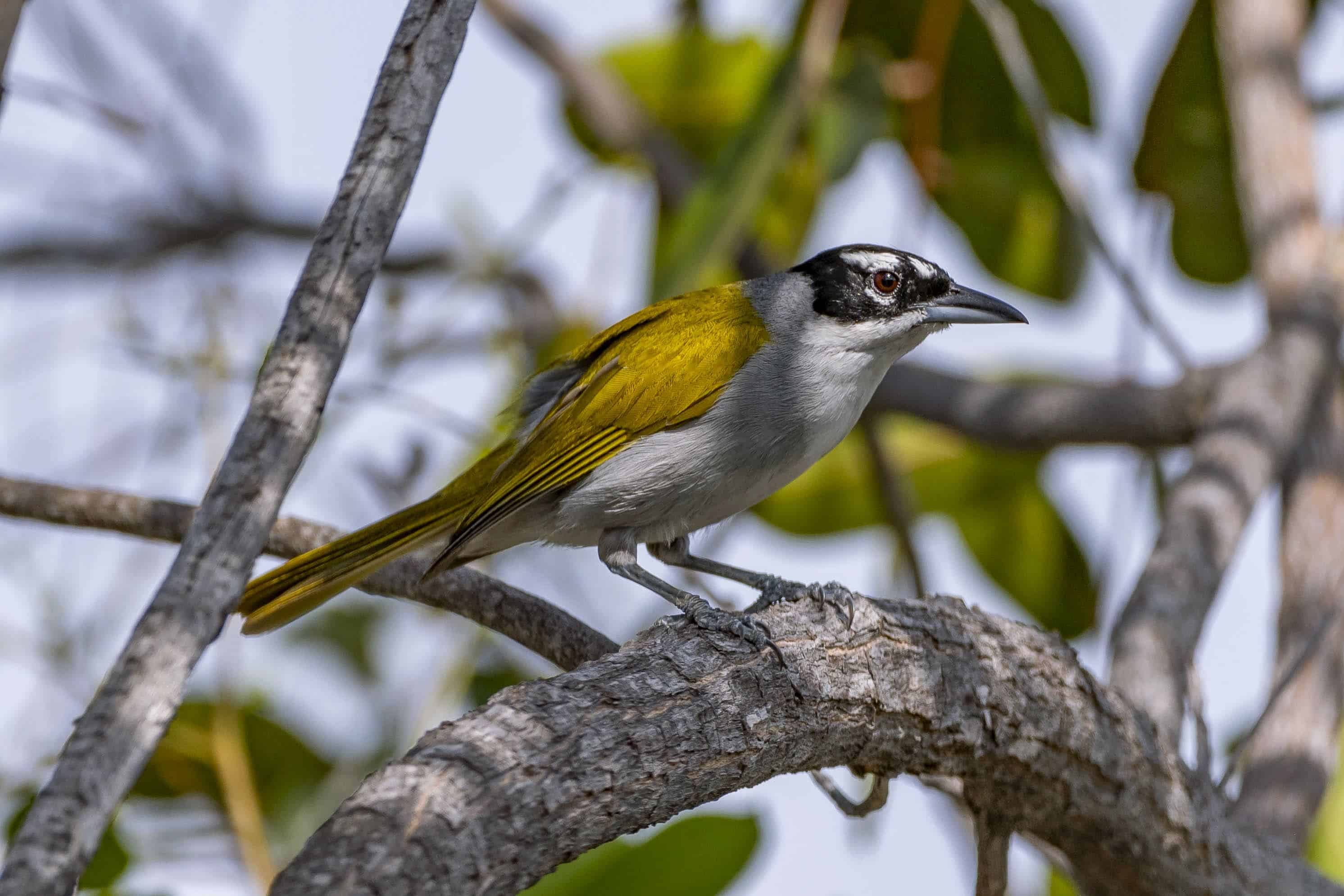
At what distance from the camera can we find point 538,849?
1.70 m

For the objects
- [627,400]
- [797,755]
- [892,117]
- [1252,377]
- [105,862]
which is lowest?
[797,755]

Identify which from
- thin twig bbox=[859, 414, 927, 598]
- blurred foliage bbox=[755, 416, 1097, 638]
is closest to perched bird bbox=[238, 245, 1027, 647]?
thin twig bbox=[859, 414, 927, 598]

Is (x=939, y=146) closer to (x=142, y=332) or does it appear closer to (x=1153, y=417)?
(x=1153, y=417)

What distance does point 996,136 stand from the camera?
5.07m

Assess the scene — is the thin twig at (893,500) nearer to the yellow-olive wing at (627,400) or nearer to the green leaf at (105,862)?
the yellow-olive wing at (627,400)

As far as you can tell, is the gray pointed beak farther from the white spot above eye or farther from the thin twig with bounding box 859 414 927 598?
the thin twig with bounding box 859 414 927 598

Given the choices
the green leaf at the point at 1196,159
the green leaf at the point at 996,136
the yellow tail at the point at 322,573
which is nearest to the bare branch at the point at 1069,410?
the green leaf at the point at 996,136

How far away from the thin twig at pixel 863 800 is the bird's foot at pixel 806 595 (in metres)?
0.35

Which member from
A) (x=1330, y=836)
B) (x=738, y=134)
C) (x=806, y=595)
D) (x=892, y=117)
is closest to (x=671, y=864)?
(x=806, y=595)

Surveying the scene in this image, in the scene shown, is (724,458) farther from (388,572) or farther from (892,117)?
(892,117)

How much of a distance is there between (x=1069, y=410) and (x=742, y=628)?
8.30 feet

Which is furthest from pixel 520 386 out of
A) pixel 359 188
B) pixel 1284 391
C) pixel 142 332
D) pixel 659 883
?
pixel 1284 391

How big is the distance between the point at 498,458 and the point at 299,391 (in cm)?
180

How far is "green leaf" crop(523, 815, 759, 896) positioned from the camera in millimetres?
2635
